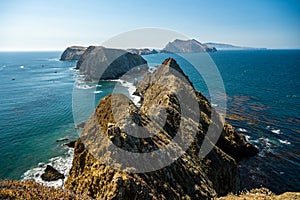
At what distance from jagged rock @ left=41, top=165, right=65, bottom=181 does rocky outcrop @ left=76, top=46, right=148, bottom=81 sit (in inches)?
3991

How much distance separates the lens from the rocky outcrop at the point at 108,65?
14241cm

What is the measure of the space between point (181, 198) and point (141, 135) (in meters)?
6.38

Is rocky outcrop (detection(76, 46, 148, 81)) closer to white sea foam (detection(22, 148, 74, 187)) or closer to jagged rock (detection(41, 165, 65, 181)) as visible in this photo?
white sea foam (detection(22, 148, 74, 187))

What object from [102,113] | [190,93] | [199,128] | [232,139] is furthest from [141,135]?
[232,139]

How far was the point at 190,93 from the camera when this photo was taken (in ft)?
144

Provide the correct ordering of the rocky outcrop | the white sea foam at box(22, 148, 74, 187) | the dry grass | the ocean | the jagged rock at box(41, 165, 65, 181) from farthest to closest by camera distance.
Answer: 1. the rocky outcrop
2. the ocean
3. the jagged rock at box(41, 165, 65, 181)
4. the white sea foam at box(22, 148, 74, 187)
5. the dry grass

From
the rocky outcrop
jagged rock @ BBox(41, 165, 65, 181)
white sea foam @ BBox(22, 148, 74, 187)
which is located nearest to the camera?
white sea foam @ BBox(22, 148, 74, 187)

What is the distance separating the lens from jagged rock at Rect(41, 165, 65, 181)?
35781mm

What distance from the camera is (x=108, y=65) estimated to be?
150625 mm

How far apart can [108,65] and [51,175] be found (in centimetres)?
12013

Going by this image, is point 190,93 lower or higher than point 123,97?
lower

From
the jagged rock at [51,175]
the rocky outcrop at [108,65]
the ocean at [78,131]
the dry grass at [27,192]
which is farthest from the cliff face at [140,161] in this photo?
the rocky outcrop at [108,65]

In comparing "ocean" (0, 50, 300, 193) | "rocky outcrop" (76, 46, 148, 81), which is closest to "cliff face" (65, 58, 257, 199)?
"ocean" (0, 50, 300, 193)

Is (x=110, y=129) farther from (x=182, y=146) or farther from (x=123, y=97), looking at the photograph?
(x=182, y=146)
